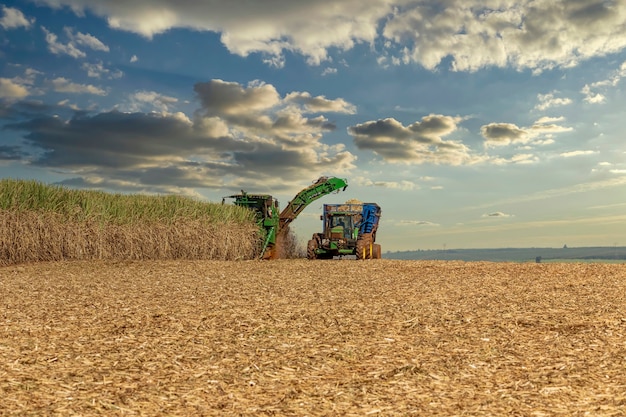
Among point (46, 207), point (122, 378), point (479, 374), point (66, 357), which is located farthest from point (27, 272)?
point (479, 374)

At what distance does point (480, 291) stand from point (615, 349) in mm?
5487

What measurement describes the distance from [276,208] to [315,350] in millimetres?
21706

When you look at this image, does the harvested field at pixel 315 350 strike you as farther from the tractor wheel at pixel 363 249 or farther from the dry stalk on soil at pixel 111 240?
the tractor wheel at pixel 363 249

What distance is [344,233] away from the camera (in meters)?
26.3

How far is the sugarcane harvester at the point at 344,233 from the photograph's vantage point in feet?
85.0

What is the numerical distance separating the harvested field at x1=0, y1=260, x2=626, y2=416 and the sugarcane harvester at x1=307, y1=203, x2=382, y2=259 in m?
12.0

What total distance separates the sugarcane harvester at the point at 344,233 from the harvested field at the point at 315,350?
12.0 m

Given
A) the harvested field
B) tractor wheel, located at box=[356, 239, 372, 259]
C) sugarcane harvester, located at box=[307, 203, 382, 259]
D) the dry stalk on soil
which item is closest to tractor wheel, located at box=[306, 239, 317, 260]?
sugarcane harvester, located at box=[307, 203, 382, 259]

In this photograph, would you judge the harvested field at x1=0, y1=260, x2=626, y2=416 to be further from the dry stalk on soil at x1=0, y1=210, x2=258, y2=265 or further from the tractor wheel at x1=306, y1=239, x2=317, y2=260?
the tractor wheel at x1=306, y1=239, x2=317, y2=260

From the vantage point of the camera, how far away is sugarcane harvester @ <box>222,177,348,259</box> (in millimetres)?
28578

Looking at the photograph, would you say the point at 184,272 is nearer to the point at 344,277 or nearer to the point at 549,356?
the point at 344,277

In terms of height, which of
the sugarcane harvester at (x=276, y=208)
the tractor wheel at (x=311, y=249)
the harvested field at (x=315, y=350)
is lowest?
the harvested field at (x=315, y=350)

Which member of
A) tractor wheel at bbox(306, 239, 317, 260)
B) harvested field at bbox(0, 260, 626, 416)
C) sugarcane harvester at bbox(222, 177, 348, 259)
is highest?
sugarcane harvester at bbox(222, 177, 348, 259)

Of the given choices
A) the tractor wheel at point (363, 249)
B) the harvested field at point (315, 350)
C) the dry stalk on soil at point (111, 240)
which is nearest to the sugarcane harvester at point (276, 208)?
the dry stalk on soil at point (111, 240)
